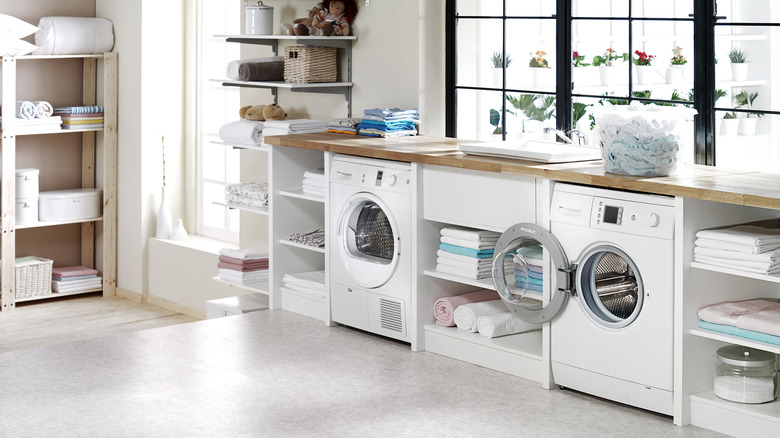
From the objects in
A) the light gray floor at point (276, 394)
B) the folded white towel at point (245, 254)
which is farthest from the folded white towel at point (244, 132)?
the light gray floor at point (276, 394)

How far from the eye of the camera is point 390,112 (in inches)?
205

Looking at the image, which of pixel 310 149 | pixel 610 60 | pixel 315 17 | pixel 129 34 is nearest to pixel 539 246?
pixel 610 60

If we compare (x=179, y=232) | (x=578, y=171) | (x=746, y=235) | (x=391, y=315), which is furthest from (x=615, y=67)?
(x=179, y=232)

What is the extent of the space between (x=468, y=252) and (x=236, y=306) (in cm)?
177

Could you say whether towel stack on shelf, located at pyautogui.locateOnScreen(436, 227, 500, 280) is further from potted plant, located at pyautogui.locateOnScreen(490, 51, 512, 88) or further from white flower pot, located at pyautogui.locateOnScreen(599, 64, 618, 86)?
potted plant, located at pyautogui.locateOnScreen(490, 51, 512, 88)

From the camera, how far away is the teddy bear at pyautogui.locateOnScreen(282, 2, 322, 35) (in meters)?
→ 5.71

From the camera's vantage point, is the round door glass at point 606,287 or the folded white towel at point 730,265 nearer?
the folded white towel at point 730,265

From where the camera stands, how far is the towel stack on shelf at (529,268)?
167 inches

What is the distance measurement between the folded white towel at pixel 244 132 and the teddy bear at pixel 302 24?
55cm

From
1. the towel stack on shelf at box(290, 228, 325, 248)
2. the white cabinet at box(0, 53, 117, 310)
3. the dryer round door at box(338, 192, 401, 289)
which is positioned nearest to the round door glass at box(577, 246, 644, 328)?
the dryer round door at box(338, 192, 401, 289)

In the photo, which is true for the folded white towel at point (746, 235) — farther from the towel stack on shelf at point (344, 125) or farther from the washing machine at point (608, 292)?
the towel stack on shelf at point (344, 125)

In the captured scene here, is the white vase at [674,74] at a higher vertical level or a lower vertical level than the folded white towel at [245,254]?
higher

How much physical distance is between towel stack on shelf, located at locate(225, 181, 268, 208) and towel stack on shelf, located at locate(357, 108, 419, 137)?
84 centimetres

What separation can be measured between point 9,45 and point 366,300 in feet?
11.2
